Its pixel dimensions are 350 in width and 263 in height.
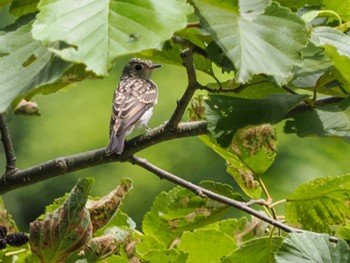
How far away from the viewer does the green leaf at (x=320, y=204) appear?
1.67 metres

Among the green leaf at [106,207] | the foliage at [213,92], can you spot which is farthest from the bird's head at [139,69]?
the green leaf at [106,207]

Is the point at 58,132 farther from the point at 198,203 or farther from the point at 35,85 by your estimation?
the point at 35,85

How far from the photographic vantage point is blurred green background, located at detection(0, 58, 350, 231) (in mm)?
6082

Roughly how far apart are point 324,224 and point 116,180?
4.94 m

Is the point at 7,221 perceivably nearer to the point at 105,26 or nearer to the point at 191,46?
the point at 191,46

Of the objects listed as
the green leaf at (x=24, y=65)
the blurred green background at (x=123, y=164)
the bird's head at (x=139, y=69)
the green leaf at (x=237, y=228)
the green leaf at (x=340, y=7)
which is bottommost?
the blurred green background at (x=123, y=164)

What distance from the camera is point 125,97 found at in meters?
3.83

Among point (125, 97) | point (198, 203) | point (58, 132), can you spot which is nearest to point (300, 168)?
point (58, 132)

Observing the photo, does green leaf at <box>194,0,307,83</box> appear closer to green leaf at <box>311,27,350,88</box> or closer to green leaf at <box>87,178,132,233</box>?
green leaf at <box>311,27,350,88</box>

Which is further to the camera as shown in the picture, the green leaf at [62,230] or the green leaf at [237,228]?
the green leaf at [237,228]

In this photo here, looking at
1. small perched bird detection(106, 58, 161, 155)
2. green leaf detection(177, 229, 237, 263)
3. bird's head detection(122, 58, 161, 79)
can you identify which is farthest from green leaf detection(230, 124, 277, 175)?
bird's head detection(122, 58, 161, 79)

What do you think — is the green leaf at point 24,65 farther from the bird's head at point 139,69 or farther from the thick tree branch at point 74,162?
the bird's head at point 139,69

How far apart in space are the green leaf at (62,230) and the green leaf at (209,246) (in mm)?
214

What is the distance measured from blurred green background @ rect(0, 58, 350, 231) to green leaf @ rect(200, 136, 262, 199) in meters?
3.63
